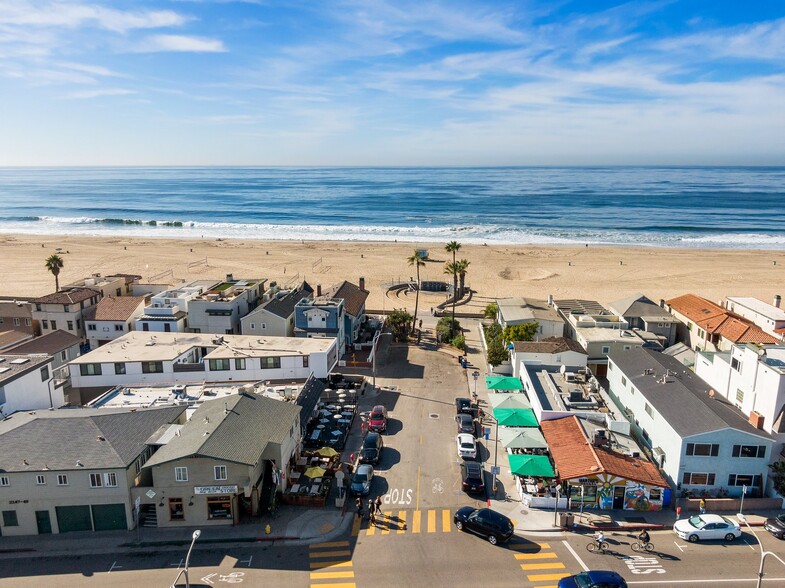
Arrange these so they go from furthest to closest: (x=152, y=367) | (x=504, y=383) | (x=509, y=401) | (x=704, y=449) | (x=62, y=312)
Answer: (x=62, y=312) < (x=504, y=383) < (x=152, y=367) < (x=509, y=401) < (x=704, y=449)

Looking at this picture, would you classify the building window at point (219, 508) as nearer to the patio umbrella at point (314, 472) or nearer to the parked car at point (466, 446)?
the patio umbrella at point (314, 472)

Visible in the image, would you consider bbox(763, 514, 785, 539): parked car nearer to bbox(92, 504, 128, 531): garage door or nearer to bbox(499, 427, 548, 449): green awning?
bbox(499, 427, 548, 449): green awning

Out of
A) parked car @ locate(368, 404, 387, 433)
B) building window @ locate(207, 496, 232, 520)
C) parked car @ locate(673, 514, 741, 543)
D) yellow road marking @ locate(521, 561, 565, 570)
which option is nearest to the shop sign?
building window @ locate(207, 496, 232, 520)

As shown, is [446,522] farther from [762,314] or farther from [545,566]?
[762,314]

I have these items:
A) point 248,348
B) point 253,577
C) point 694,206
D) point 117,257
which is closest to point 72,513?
point 253,577

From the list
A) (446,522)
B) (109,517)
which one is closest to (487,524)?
(446,522)

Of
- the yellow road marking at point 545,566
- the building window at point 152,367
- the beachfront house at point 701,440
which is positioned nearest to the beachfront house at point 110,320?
the building window at point 152,367

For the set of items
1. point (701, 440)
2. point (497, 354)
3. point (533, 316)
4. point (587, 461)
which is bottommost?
point (587, 461)
